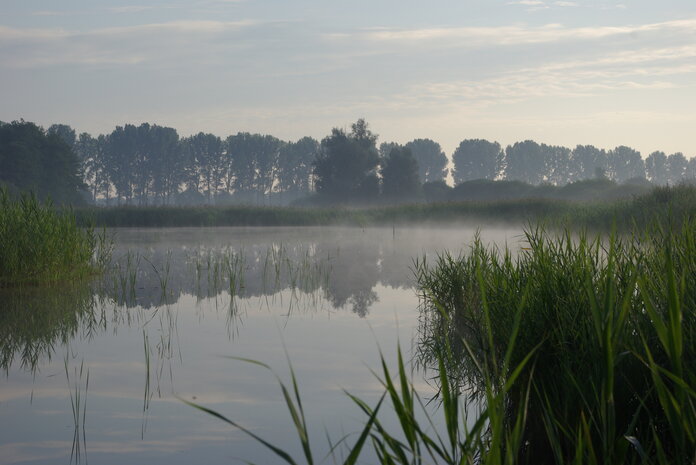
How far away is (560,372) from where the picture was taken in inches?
145

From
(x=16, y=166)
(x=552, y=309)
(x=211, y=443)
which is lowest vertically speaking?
(x=211, y=443)

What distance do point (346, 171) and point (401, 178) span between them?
453cm

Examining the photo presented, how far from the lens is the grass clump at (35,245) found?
412 inches

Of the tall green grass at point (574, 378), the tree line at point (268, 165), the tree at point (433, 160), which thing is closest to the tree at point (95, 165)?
the tree line at point (268, 165)

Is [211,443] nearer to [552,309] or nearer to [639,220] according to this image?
[552,309]

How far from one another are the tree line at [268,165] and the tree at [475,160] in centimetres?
14

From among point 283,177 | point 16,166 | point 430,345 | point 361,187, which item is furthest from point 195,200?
point 430,345

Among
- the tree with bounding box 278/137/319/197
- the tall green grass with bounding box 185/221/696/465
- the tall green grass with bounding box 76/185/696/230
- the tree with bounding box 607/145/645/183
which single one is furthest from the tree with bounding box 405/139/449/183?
the tall green grass with bounding box 185/221/696/465

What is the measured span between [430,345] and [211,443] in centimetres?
296

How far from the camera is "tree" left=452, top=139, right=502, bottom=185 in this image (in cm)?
10112

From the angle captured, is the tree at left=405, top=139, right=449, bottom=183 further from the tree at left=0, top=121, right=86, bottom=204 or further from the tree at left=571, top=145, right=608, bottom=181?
the tree at left=0, top=121, right=86, bottom=204

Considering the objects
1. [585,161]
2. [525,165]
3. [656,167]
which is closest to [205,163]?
[525,165]

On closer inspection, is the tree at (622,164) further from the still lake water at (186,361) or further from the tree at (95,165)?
the still lake water at (186,361)

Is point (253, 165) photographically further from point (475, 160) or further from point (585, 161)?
point (585, 161)
